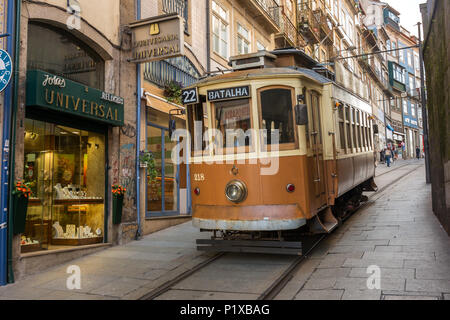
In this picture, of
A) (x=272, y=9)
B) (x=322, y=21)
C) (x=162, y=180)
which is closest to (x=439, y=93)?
(x=162, y=180)

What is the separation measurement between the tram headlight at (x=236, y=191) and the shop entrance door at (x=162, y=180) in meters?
4.01

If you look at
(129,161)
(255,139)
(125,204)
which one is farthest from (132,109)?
(255,139)

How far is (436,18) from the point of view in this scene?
314 inches

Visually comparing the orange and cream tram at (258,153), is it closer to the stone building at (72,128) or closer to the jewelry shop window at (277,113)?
the jewelry shop window at (277,113)

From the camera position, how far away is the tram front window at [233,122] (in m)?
6.73

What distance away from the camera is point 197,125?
726 cm

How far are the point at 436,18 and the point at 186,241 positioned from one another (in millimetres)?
7046

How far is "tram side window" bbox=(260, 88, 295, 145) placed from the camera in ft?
22.0

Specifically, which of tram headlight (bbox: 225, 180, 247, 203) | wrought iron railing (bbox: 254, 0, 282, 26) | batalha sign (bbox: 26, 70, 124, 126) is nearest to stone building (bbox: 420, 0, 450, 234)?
tram headlight (bbox: 225, 180, 247, 203)

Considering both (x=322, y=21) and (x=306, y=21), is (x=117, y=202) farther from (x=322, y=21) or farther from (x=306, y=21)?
(x=322, y=21)

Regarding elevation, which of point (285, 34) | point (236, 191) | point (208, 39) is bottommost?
point (236, 191)

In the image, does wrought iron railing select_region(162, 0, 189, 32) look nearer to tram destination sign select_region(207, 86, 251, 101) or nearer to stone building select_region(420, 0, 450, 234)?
tram destination sign select_region(207, 86, 251, 101)

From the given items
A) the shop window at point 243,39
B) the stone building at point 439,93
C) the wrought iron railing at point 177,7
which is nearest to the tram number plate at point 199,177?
the stone building at point 439,93

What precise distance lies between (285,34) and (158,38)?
13.4 metres
